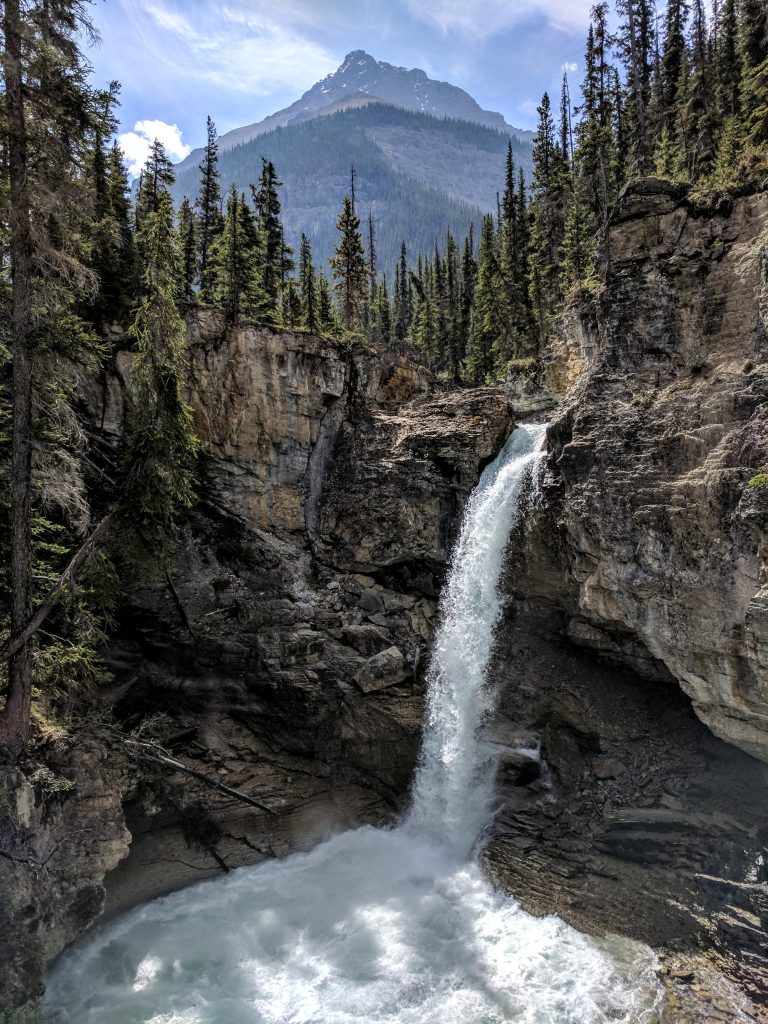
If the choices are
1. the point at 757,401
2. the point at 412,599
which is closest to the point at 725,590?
the point at 757,401

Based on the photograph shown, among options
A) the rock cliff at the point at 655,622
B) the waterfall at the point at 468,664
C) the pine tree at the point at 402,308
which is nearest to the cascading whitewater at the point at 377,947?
the waterfall at the point at 468,664

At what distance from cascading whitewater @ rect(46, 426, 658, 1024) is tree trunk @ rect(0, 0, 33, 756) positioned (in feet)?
21.5

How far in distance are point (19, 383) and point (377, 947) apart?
1468cm

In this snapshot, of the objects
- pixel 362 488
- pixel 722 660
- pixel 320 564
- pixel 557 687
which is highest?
pixel 362 488

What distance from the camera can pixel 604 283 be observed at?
18344mm

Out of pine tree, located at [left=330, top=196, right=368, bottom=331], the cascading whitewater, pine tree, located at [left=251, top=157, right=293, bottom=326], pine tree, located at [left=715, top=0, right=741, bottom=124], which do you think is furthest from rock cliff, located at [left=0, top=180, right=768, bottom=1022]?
pine tree, located at [left=715, top=0, right=741, bottom=124]

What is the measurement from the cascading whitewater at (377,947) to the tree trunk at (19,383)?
259 inches

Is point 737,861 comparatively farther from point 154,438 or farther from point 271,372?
point 271,372

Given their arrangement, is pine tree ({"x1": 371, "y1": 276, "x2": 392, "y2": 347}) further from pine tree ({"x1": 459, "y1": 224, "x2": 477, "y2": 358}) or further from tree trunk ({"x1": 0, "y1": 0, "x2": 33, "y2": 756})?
tree trunk ({"x1": 0, "y1": 0, "x2": 33, "y2": 756})

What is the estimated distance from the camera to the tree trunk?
33.0 ft

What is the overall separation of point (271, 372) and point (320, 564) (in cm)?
824

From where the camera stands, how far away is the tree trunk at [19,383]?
1007 cm

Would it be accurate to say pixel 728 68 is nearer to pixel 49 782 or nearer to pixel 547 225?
pixel 547 225

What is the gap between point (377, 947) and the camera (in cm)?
1383
